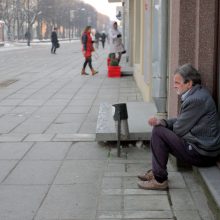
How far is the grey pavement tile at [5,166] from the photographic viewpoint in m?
5.99

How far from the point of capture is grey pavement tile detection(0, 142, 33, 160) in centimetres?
679

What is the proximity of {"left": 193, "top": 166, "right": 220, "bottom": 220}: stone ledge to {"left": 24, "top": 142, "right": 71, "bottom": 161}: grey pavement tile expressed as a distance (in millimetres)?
2106

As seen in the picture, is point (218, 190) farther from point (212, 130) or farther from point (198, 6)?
point (198, 6)

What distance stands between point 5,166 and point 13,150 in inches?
33.0

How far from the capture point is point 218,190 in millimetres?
4457

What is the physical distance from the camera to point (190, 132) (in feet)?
16.6

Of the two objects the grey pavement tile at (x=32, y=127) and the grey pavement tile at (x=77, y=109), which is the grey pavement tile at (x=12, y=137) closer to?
the grey pavement tile at (x=32, y=127)

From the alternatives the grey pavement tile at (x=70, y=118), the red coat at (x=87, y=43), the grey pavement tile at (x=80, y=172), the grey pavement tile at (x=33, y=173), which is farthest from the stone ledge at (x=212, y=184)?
the red coat at (x=87, y=43)

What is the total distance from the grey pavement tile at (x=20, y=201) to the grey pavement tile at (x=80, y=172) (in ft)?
1.15

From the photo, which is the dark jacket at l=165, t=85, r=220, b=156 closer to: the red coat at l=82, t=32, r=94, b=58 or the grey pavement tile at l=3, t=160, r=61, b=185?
the grey pavement tile at l=3, t=160, r=61, b=185

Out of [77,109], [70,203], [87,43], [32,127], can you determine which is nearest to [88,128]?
[32,127]

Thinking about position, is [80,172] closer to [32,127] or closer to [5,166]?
[5,166]

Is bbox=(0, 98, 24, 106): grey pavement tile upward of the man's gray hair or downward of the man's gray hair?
downward

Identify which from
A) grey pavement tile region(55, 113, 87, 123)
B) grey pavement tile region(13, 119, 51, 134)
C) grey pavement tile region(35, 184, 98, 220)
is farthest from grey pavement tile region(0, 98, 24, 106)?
grey pavement tile region(35, 184, 98, 220)
